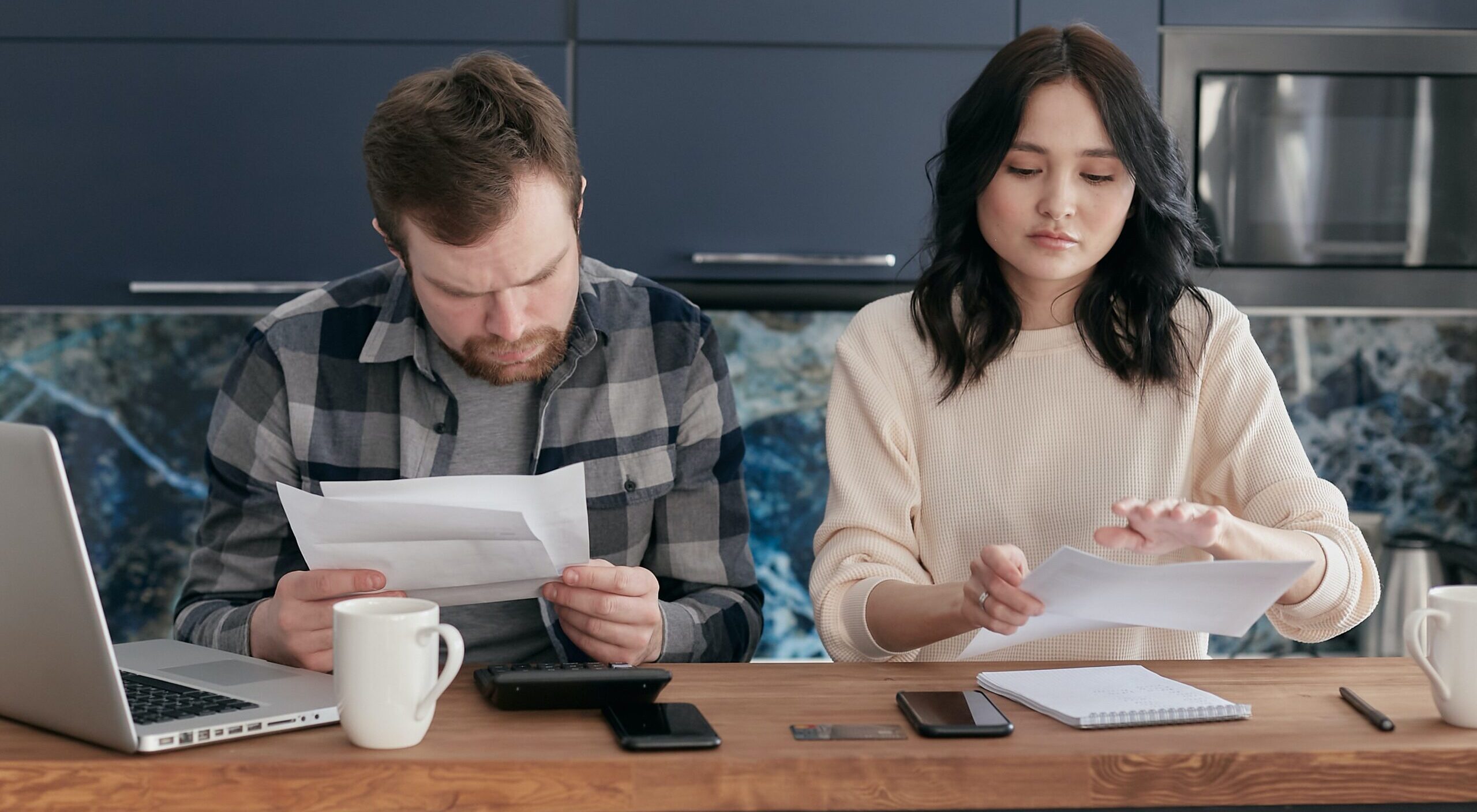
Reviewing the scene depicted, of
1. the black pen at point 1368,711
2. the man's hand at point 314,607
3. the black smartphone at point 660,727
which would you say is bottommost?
the black pen at point 1368,711

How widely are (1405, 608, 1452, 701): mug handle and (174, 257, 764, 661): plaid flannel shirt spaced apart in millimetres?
680

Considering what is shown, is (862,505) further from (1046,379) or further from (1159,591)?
(1159,591)

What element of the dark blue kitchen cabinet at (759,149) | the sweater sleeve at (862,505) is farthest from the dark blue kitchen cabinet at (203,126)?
the sweater sleeve at (862,505)

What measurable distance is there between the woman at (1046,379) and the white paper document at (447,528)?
1.28ft

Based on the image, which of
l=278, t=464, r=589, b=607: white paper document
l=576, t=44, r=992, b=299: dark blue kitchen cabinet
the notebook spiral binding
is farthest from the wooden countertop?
l=576, t=44, r=992, b=299: dark blue kitchen cabinet

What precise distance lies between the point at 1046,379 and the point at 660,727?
0.73 metres

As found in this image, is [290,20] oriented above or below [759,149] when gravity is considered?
above

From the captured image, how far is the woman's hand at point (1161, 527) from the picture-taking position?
39.4 inches

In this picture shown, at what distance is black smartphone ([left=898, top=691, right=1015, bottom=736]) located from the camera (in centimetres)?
92

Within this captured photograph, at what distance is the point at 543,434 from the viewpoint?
143 cm

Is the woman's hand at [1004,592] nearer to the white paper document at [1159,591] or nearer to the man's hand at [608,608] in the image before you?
the white paper document at [1159,591]

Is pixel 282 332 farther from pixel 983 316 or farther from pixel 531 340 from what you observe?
pixel 983 316

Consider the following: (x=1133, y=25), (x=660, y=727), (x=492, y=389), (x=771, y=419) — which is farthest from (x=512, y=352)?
(x=1133, y=25)

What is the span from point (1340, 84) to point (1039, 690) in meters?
1.48
